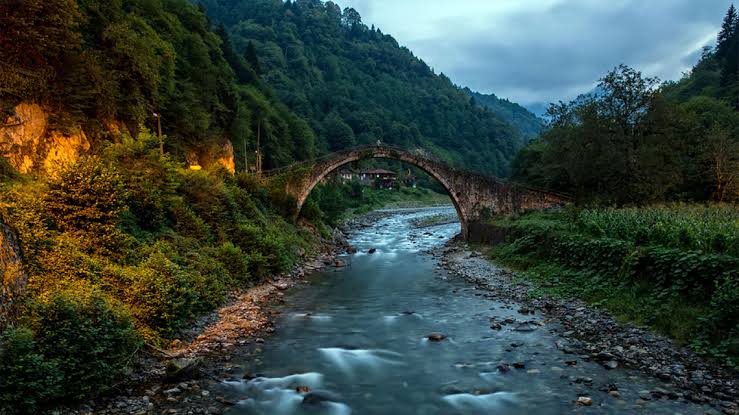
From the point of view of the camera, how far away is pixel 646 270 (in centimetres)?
1315

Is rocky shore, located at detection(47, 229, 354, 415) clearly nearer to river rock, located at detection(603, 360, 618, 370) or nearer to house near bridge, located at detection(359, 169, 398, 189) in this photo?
river rock, located at detection(603, 360, 618, 370)

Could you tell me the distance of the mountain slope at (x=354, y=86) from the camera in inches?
4151

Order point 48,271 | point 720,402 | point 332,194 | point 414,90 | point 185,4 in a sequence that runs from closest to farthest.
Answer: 1. point 720,402
2. point 48,271
3. point 332,194
4. point 185,4
5. point 414,90

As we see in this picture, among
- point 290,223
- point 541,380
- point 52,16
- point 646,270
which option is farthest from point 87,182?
point 290,223

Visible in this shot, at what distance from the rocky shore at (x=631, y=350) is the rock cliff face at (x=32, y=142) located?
2038cm

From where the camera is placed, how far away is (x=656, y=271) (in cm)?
1271

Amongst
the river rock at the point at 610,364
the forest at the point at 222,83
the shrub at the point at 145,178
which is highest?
the forest at the point at 222,83

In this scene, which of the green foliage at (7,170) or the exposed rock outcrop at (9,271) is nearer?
the exposed rock outcrop at (9,271)

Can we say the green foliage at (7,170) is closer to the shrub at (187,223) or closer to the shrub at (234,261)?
the shrub at (187,223)

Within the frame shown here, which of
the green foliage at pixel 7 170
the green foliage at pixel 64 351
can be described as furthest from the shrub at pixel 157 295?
the green foliage at pixel 7 170

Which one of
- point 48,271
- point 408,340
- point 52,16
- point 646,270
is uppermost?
point 52,16

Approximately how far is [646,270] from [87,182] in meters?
16.8

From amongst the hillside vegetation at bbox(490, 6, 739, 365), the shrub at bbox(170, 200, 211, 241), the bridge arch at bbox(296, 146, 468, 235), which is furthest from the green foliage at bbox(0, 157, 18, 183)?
the hillside vegetation at bbox(490, 6, 739, 365)

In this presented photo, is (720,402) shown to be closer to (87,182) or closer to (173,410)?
(173,410)
